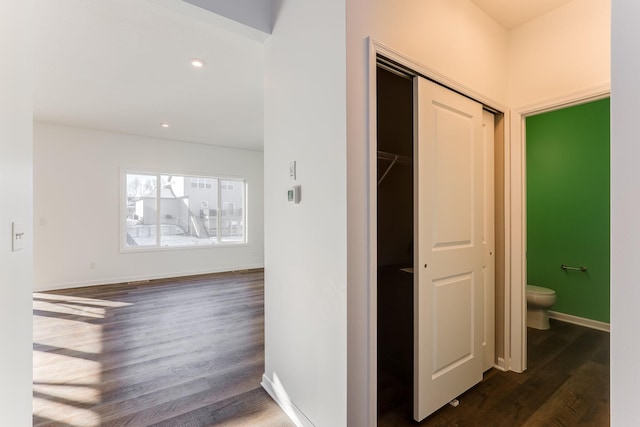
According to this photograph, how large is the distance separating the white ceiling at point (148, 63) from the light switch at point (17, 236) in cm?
138

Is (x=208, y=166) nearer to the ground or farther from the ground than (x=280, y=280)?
farther from the ground

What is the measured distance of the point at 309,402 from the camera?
1.68m

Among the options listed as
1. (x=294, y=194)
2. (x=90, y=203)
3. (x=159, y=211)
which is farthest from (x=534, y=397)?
(x=90, y=203)

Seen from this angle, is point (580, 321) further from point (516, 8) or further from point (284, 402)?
point (284, 402)

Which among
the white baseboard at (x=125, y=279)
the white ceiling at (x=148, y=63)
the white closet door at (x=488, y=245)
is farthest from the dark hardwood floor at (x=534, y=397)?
the white baseboard at (x=125, y=279)

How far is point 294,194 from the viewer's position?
1.77 metres

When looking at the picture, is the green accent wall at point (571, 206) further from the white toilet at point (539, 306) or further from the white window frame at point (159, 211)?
the white window frame at point (159, 211)

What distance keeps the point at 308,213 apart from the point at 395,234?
3.64ft

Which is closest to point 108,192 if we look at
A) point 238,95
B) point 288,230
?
point 238,95

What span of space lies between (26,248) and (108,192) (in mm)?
4620

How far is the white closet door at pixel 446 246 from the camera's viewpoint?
177cm

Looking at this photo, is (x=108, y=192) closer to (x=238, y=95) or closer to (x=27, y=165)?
(x=238, y=95)

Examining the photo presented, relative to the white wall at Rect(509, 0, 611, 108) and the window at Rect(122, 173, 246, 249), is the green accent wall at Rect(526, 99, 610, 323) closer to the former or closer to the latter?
the white wall at Rect(509, 0, 611, 108)

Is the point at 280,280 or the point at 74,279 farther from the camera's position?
the point at 74,279
